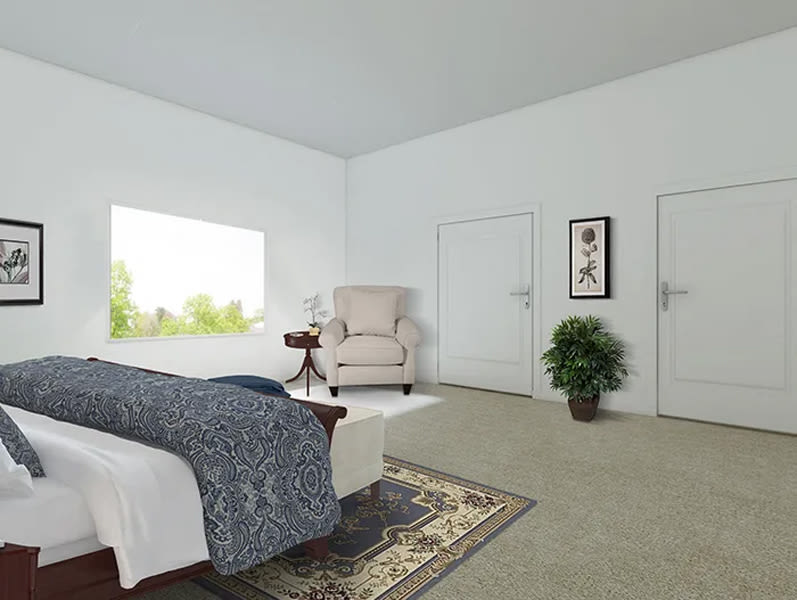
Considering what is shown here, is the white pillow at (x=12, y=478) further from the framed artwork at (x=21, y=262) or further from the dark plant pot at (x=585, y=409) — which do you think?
the dark plant pot at (x=585, y=409)

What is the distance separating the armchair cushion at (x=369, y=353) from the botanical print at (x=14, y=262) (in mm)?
2655

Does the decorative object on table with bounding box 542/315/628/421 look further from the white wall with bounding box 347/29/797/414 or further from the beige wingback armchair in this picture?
the beige wingback armchair

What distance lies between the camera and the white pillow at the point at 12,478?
1.14m

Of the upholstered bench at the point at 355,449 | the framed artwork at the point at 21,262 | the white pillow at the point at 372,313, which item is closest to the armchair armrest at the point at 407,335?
the white pillow at the point at 372,313

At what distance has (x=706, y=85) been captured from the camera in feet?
12.6

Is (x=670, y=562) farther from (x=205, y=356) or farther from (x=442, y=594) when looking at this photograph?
(x=205, y=356)

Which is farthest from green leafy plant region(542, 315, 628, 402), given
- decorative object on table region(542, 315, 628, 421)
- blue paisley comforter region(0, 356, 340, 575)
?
blue paisley comforter region(0, 356, 340, 575)

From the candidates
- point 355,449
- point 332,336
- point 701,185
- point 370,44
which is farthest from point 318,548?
point 701,185

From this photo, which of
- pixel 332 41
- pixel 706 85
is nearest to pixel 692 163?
pixel 706 85

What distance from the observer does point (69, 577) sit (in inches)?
46.9

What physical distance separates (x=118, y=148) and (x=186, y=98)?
0.78m

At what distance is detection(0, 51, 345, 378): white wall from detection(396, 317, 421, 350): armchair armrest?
1405 millimetres

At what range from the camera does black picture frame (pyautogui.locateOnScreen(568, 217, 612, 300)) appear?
169 inches

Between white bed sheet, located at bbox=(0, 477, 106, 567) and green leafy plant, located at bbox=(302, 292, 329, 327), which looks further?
green leafy plant, located at bbox=(302, 292, 329, 327)
